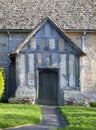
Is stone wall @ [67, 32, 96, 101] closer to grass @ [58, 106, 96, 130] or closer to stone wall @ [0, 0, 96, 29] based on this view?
stone wall @ [0, 0, 96, 29]

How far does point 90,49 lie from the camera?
24.1 meters

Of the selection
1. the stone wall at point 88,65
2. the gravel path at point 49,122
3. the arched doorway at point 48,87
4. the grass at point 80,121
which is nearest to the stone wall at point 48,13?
the stone wall at point 88,65

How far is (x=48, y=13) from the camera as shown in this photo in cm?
2527

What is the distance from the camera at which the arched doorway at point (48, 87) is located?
22094 mm

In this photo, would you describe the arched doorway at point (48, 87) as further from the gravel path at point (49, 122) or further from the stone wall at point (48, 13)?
the gravel path at point (49, 122)

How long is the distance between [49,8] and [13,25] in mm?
3094

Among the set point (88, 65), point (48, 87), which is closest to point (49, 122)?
point (48, 87)

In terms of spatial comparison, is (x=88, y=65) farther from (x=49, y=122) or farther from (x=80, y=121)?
(x=80, y=121)

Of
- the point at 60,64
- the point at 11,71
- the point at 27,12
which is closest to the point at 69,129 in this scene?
the point at 60,64

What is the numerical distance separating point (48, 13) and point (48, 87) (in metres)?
5.59

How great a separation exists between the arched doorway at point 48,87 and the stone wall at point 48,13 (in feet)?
11.0

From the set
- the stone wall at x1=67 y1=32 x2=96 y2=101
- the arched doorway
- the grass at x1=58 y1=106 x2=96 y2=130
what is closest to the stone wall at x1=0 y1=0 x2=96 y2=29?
the stone wall at x1=67 y1=32 x2=96 y2=101

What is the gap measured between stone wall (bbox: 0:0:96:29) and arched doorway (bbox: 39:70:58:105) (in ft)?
11.0

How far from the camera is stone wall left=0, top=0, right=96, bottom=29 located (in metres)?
24.2
